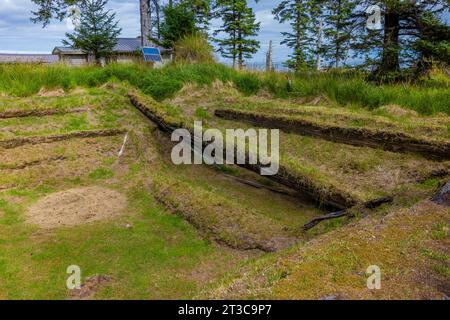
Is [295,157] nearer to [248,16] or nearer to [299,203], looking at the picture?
[299,203]

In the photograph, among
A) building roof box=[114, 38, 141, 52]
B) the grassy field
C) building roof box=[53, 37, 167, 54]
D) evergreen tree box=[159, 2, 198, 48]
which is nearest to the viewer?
the grassy field

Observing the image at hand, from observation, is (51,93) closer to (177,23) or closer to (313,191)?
(177,23)

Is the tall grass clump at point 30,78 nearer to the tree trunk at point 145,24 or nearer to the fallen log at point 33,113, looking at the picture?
the fallen log at point 33,113

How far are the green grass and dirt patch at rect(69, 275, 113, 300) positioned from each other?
23.1 feet

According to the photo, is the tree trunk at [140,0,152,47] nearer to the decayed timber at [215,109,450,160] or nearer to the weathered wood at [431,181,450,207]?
the decayed timber at [215,109,450,160]

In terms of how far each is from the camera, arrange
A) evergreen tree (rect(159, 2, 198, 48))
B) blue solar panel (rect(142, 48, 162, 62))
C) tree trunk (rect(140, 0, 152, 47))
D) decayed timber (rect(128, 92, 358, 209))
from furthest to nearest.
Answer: evergreen tree (rect(159, 2, 198, 48))
tree trunk (rect(140, 0, 152, 47))
blue solar panel (rect(142, 48, 162, 62))
decayed timber (rect(128, 92, 358, 209))

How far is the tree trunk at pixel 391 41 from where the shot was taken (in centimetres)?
1015

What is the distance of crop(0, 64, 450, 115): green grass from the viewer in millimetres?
8727

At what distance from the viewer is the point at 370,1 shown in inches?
416

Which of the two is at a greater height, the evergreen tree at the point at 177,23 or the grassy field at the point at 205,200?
the evergreen tree at the point at 177,23

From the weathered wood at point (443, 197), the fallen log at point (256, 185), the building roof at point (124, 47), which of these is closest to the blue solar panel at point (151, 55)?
the fallen log at point (256, 185)

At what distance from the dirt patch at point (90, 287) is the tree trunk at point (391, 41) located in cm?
889

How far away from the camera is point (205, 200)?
6.06 metres

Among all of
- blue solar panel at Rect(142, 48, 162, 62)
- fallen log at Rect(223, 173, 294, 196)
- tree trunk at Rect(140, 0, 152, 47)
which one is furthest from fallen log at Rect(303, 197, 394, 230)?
tree trunk at Rect(140, 0, 152, 47)
